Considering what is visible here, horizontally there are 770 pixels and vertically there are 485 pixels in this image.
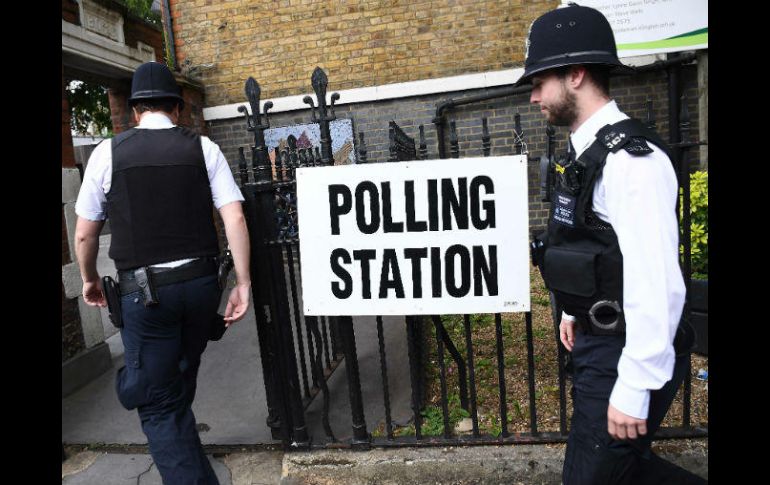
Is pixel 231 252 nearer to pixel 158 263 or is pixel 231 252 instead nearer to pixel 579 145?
pixel 158 263

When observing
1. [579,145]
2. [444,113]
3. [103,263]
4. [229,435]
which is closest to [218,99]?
[444,113]

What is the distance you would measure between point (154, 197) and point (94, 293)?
2.24ft

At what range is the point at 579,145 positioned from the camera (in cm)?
164

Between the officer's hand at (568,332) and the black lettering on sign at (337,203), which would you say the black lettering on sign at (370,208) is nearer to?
the black lettering on sign at (337,203)

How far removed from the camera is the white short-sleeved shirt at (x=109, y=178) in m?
2.27

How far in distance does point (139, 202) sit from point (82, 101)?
10.1 m

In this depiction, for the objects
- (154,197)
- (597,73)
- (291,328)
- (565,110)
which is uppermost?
(597,73)

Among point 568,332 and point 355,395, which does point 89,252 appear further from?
point 568,332

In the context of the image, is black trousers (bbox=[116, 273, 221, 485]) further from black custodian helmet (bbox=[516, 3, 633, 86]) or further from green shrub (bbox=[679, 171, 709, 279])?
green shrub (bbox=[679, 171, 709, 279])

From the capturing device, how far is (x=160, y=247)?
225 cm

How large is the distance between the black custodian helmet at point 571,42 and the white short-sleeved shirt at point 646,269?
13.7 inches

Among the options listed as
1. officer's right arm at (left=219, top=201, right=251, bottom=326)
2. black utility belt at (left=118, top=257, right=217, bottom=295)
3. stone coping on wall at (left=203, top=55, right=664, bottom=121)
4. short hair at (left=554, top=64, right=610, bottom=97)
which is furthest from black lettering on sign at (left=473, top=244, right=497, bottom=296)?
stone coping on wall at (left=203, top=55, right=664, bottom=121)

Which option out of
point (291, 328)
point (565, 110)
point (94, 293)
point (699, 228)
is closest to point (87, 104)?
point (94, 293)
